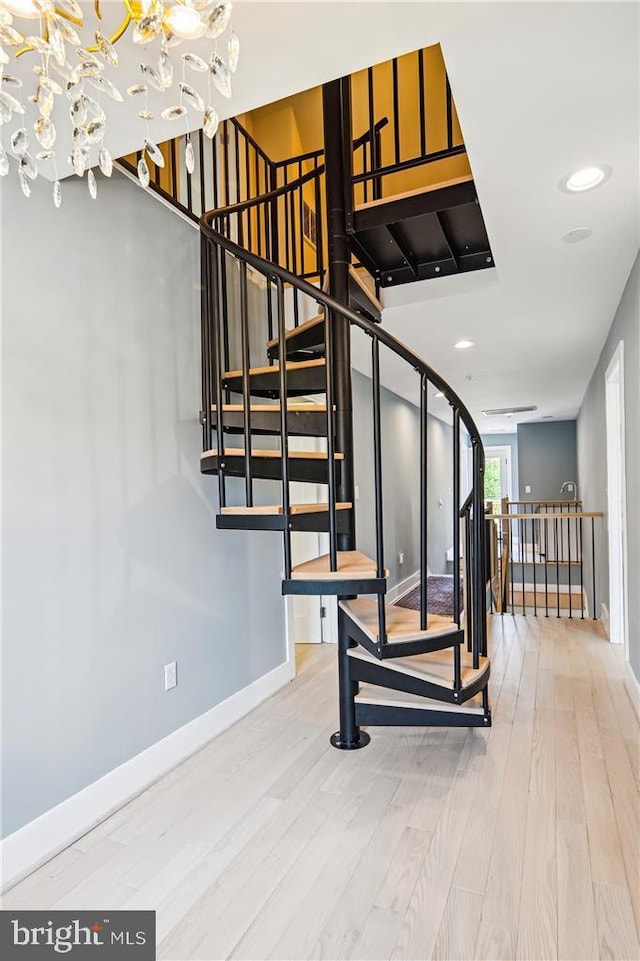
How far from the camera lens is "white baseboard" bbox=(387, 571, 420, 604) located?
5836 mm

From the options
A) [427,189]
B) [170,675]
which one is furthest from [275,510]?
[427,189]

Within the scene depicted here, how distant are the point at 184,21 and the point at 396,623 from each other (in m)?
2.20

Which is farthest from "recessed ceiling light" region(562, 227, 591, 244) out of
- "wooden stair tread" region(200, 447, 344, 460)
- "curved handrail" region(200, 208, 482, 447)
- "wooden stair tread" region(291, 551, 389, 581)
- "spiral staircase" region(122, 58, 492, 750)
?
"wooden stair tread" region(291, 551, 389, 581)

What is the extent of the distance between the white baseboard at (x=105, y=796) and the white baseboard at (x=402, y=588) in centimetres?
296

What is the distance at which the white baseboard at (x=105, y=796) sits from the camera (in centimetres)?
178

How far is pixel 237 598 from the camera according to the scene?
299 centimetres

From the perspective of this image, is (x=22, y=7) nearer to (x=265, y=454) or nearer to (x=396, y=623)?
(x=265, y=454)

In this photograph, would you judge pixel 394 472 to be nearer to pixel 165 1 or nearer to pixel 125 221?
pixel 125 221

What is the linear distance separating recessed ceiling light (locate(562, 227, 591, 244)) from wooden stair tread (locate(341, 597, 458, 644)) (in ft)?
6.44

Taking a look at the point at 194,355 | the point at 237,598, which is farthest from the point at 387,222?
the point at 237,598

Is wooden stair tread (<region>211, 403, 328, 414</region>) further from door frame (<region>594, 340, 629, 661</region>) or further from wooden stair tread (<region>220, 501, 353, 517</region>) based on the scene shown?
door frame (<region>594, 340, 629, 661</region>)

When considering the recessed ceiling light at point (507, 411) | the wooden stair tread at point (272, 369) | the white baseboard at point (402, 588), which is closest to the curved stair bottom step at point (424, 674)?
the wooden stair tread at point (272, 369)

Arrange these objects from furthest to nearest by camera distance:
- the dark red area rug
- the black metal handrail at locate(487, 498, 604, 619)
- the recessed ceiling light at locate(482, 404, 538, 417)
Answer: the recessed ceiling light at locate(482, 404, 538, 417)
the dark red area rug
the black metal handrail at locate(487, 498, 604, 619)

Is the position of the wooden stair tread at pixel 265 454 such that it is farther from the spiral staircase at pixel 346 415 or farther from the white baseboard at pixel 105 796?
the white baseboard at pixel 105 796
